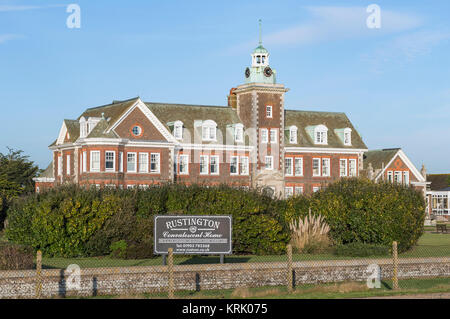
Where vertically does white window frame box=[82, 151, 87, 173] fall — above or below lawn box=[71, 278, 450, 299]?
above

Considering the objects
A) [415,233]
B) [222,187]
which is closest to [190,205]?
[222,187]

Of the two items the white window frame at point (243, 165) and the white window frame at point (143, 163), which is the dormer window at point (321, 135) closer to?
the white window frame at point (243, 165)

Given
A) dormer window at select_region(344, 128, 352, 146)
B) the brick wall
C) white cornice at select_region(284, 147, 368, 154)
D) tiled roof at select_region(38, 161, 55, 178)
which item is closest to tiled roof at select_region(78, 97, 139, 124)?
tiled roof at select_region(38, 161, 55, 178)

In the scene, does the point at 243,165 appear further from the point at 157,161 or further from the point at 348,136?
the point at 348,136

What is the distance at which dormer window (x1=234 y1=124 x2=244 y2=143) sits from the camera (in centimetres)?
7231

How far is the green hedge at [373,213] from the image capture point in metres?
33.5

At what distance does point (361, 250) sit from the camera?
31.5 meters

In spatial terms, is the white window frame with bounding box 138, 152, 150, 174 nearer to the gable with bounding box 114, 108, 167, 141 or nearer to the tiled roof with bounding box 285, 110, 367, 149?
the gable with bounding box 114, 108, 167, 141

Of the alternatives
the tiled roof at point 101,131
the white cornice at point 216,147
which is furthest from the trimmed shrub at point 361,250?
the white cornice at point 216,147

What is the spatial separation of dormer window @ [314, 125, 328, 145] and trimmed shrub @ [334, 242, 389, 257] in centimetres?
4479

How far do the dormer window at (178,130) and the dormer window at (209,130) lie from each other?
273 cm

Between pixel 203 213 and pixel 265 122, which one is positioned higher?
pixel 265 122

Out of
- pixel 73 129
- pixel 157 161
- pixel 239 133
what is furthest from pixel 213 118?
pixel 73 129

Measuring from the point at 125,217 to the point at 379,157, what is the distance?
54392 millimetres
